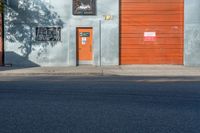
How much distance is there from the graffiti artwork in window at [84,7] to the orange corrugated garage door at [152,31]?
168cm

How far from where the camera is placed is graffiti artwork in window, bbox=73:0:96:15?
32438mm

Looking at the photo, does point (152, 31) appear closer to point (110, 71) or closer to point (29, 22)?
point (110, 71)

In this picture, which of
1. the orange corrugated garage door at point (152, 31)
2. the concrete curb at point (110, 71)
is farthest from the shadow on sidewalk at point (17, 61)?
the orange corrugated garage door at point (152, 31)

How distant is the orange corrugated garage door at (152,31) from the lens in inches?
1277

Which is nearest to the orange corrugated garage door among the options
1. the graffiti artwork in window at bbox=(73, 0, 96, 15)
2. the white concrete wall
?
the white concrete wall

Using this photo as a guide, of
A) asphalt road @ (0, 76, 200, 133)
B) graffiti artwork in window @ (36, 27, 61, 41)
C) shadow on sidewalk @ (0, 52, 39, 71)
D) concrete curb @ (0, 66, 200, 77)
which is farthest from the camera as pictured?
graffiti artwork in window @ (36, 27, 61, 41)

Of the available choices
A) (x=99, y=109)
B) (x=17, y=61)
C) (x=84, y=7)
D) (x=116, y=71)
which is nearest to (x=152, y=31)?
(x=84, y=7)

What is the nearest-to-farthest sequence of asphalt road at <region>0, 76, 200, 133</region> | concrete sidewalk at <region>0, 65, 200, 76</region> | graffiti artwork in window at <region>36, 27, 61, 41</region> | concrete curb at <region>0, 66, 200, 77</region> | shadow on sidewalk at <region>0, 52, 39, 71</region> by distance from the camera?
asphalt road at <region>0, 76, 200, 133</region>
concrete curb at <region>0, 66, 200, 77</region>
concrete sidewalk at <region>0, 65, 200, 76</region>
shadow on sidewalk at <region>0, 52, 39, 71</region>
graffiti artwork in window at <region>36, 27, 61, 41</region>

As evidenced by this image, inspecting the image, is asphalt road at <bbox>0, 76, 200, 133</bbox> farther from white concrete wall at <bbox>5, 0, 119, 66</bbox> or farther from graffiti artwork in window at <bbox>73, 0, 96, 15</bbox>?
graffiti artwork in window at <bbox>73, 0, 96, 15</bbox>

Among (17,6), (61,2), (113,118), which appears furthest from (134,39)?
(113,118)

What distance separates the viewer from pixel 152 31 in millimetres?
32625

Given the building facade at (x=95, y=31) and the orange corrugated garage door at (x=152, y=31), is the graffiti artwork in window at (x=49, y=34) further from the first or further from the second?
the orange corrugated garage door at (x=152, y=31)

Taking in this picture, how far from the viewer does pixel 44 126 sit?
10.6 metres

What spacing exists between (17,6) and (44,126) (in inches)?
892
